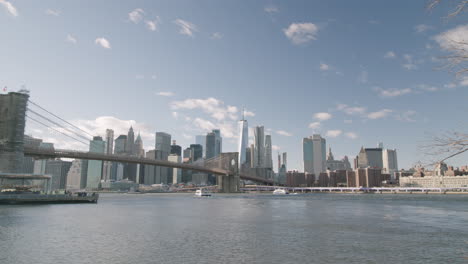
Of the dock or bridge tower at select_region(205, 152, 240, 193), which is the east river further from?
bridge tower at select_region(205, 152, 240, 193)

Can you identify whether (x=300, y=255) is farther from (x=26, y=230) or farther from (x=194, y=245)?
(x=26, y=230)

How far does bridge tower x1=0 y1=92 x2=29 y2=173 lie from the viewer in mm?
70625

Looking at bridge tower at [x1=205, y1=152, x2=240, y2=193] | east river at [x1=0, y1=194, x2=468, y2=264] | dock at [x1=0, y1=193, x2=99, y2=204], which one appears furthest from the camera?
bridge tower at [x1=205, y1=152, x2=240, y2=193]

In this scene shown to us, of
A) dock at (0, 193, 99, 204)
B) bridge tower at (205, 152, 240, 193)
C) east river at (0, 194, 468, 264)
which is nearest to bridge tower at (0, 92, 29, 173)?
dock at (0, 193, 99, 204)

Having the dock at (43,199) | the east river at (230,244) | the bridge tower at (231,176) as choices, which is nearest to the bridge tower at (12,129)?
the dock at (43,199)

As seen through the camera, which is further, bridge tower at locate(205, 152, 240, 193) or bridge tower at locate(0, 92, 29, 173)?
bridge tower at locate(205, 152, 240, 193)

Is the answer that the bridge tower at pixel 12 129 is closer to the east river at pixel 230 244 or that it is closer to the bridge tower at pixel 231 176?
the east river at pixel 230 244

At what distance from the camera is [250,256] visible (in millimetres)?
18188

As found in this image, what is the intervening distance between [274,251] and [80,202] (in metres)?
63.7

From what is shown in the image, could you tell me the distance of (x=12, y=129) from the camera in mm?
73375

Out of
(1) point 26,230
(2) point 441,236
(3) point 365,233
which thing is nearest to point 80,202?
(1) point 26,230

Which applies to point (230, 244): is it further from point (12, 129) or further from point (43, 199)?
point (12, 129)

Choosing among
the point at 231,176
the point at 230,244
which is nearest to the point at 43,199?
the point at 230,244

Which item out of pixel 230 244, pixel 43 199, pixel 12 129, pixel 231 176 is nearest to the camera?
pixel 230 244
